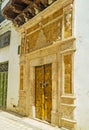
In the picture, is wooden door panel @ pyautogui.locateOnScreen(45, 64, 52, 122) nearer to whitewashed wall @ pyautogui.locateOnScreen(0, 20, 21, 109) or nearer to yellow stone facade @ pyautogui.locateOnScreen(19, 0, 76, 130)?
yellow stone facade @ pyautogui.locateOnScreen(19, 0, 76, 130)

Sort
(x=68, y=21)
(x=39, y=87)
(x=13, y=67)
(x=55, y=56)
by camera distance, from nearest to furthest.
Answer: (x=68, y=21), (x=55, y=56), (x=39, y=87), (x=13, y=67)

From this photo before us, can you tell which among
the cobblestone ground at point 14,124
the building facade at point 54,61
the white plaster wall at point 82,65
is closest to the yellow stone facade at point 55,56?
the building facade at point 54,61

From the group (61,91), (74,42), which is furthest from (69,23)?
(61,91)

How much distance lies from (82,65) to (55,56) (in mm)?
1177

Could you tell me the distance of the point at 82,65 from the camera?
617cm

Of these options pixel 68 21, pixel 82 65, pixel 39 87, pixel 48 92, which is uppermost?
pixel 68 21

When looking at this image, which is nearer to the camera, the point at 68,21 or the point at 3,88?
the point at 68,21

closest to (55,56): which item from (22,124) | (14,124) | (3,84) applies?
(22,124)

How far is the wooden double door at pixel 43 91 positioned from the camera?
7.53 meters

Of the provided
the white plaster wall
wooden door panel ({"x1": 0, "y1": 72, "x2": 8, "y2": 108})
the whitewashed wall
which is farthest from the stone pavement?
wooden door panel ({"x1": 0, "y1": 72, "x2": 8, "y2": 108})

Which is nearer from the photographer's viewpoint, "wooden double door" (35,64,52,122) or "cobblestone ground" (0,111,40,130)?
"cobblestone ground" (0,111,40,130)

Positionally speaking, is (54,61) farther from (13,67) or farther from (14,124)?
(13,67)

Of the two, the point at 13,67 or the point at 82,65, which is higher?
the point at 13,67

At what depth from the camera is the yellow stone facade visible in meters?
6.42
